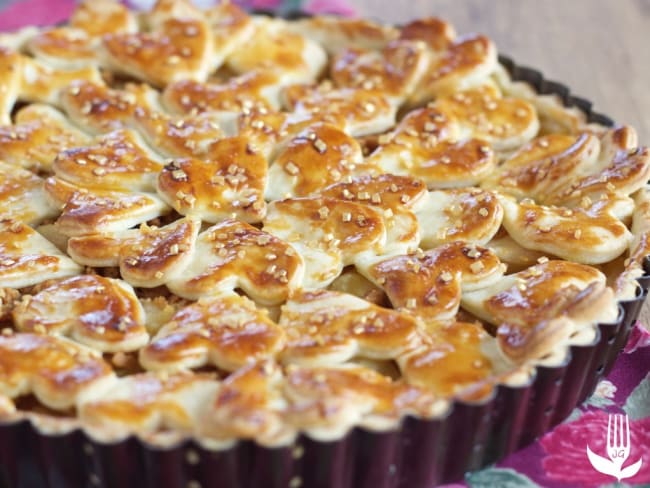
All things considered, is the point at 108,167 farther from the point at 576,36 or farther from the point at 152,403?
the point at 576,36

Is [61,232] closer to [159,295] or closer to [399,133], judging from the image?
[159,295]

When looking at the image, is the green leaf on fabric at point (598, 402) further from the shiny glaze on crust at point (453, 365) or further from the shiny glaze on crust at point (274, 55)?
the shiny glaze on crust at point (274, 55)

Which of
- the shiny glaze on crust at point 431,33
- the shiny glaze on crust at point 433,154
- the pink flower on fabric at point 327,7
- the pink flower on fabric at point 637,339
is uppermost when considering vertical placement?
the shiny glaze on crust at point 431,33

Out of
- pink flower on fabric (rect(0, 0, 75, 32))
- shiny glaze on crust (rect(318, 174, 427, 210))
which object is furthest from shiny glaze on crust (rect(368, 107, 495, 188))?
pink flower on fabric (rect(0, 0, 75, 32))

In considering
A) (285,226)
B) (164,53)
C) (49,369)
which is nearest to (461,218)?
(285,226)

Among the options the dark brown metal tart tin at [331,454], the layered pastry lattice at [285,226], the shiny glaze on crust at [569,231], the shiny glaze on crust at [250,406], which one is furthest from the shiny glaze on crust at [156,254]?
the shiny glaze on crust at [569,231]
